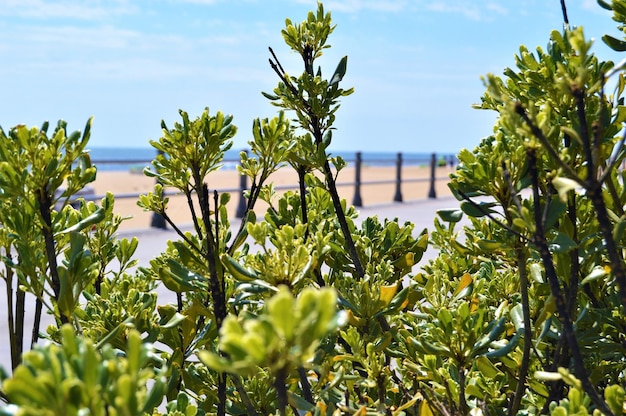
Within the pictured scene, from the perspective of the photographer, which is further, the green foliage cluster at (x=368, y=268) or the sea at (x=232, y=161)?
the sea at (x=232, y=161)

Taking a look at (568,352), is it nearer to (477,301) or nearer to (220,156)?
(477,301)

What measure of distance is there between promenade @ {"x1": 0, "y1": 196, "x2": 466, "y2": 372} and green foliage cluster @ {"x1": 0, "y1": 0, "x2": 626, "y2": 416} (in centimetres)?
21

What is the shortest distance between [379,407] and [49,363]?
0.51 metres

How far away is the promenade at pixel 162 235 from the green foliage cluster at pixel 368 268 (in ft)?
0.69

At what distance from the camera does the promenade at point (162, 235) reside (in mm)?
5195

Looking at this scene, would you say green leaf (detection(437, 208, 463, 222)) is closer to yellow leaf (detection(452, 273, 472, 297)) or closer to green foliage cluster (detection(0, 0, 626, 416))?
green foliage cluster (detection(0, 0, 626, 416))

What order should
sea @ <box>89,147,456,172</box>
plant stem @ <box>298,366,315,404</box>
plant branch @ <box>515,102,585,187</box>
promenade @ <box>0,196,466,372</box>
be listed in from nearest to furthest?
plant branch @ <box>515,102,585,187</box> → plant stem @ <box>298,366,315,404</box> → promenade @ <box>0,196,466,372</box> → sea @ <box>89,147,456,172</box>

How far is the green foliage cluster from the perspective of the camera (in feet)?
2.36

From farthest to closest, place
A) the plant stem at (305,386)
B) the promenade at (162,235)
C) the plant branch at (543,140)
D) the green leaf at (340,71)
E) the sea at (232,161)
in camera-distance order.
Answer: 1. the sea at (232,161)
2. the promenade at (162,235)
3. the green leaf at (340,71)
4. the plant stem at (305,386)
5. the plant branch at (543,140)

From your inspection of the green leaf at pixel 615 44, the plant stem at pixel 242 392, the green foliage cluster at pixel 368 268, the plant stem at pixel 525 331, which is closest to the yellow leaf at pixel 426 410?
the green foliage cluster at pixel 368 268

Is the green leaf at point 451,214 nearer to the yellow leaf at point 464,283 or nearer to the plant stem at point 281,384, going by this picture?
the yellow leaf at point 464,283

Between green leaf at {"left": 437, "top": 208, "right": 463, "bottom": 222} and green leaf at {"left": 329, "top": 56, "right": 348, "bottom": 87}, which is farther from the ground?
green leaf at {"left": 329, "top": 56, "right": 348, "bottom": 87}

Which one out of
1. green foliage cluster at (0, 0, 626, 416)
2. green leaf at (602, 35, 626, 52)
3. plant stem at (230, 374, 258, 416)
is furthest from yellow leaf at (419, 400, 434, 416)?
green leaf at (602, 35, 626, 52)

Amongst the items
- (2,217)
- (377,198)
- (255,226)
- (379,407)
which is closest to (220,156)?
(255,226)
